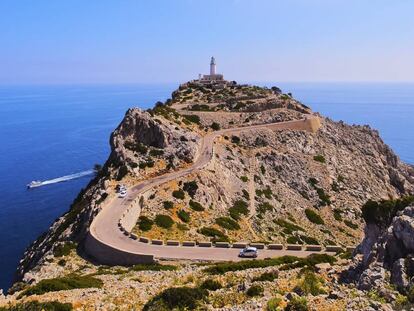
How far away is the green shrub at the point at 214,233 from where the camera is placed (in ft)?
128

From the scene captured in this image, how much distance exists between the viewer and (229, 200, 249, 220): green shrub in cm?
4930

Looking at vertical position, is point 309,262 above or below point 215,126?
below

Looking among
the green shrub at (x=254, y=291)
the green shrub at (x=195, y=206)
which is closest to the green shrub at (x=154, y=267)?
the green shrub at (x=254, y=291)

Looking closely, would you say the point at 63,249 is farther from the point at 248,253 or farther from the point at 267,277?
the point at 267,277

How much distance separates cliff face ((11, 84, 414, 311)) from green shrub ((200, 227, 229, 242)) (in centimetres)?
29

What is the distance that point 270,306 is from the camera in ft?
50.6

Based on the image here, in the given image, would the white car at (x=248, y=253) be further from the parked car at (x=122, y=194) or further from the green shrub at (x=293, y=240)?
the parked car at (x=122, y=194)

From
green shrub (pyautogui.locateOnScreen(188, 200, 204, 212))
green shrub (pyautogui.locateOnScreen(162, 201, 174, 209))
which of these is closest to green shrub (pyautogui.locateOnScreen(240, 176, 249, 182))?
green shrub (pyautogui.locateOnScreen(188, 200, 204, 212))

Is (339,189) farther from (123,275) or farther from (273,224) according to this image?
(123,275)

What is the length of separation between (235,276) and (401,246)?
8.06 meters

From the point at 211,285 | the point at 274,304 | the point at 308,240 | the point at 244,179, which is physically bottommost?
the point at 308,240

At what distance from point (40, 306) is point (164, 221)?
75.2 ft

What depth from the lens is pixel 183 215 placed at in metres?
43.2

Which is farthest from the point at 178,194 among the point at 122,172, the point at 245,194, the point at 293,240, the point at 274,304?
the point at 274,304
